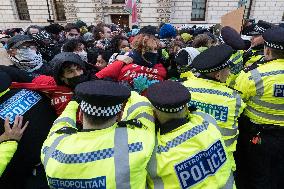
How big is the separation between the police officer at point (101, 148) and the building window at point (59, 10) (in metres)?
19.6

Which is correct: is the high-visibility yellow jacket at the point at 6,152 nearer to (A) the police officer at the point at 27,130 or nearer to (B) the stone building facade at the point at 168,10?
(A) the police officer at the point at 27,130

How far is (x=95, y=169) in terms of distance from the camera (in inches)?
54.6

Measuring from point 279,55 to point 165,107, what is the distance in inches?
67.8

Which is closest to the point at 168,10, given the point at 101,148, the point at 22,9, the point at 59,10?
the point at 59,10

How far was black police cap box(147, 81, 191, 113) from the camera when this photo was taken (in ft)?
5.14

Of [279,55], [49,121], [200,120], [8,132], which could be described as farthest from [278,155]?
[8,132]

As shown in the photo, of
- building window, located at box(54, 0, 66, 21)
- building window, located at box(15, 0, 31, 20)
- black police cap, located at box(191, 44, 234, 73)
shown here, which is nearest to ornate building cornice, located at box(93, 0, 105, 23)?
building window, located at box(54, 0, 66, 21)

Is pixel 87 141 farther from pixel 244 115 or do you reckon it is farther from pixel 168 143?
pixel 244 115

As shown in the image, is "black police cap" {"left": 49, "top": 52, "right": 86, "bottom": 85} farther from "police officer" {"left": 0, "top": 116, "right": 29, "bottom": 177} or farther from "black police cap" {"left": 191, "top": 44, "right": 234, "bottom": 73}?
"black police cap" {"left": 191, "top": 44, "right": 234, "bottom": 73}

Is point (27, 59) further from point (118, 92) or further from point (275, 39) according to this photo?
point (275, 39)

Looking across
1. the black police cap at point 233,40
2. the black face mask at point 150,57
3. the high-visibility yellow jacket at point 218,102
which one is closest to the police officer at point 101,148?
the high-visibility yellow jacket at point 218,102

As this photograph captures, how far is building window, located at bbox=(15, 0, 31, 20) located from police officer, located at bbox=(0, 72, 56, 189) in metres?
20.2

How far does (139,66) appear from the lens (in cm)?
265

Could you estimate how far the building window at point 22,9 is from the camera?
19.5 metres
